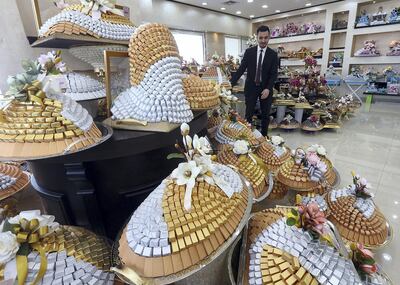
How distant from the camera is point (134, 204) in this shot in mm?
871

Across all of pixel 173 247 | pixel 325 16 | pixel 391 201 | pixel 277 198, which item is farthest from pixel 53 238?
pixel 325 16

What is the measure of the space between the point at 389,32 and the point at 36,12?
745cm

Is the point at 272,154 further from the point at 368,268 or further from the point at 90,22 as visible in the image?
the point at 90,22

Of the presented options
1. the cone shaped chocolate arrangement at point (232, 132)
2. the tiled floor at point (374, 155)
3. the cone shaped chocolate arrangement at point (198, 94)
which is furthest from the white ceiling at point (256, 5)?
the cone shaped chocolate arrangement at point (198, 94)

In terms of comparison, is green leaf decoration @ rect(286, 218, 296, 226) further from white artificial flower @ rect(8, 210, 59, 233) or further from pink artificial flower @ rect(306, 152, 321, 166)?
pink artificial flower @ rect(306, 152, 321, 166)

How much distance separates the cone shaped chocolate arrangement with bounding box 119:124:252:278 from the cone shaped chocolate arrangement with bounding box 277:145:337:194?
73 cm

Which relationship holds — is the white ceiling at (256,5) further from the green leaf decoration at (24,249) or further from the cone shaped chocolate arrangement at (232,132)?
the green leaf decoration at (24,249)

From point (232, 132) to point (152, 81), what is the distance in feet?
2.49

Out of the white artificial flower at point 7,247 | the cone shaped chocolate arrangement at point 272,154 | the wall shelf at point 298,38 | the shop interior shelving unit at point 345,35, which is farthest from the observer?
the wall shelf at point 298,38

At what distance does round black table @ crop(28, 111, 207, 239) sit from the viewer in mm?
736

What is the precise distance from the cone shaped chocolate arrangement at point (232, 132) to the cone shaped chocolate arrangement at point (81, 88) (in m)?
0.71

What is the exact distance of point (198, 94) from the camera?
959 mm

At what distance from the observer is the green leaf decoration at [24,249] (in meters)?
0.49

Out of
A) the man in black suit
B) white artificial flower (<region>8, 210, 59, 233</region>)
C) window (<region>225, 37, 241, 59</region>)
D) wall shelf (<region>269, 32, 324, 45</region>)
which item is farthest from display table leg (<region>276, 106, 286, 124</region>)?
window (<region>225, 37, 241, 59</region>)
